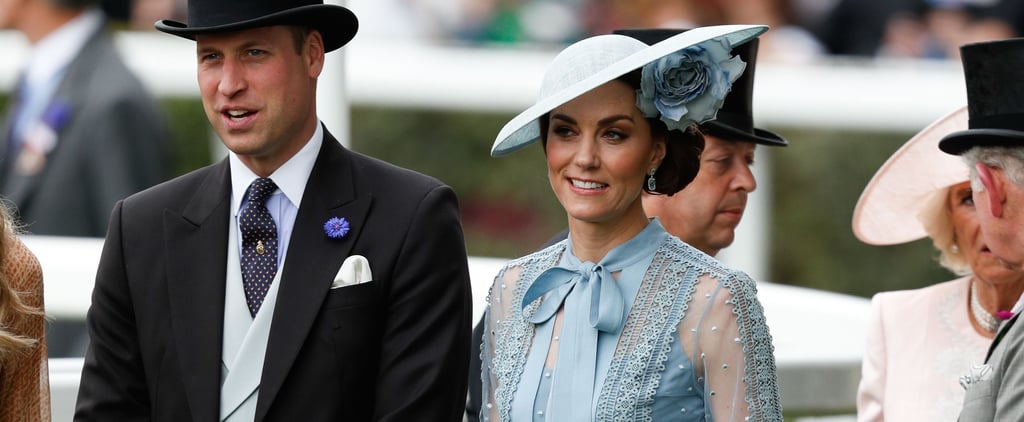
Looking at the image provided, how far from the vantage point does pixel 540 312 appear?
13.6 ft

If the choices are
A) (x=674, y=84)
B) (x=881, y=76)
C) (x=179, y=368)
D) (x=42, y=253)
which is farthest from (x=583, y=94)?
(x=881, y=76)

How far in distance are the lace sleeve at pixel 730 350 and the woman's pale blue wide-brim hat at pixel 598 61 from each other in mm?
517

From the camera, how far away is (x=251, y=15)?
14.4 feet

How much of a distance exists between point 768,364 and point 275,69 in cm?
141

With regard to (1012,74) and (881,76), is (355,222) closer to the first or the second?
(1012,74)

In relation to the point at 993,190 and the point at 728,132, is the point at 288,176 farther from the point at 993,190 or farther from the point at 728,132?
the point at 993,190

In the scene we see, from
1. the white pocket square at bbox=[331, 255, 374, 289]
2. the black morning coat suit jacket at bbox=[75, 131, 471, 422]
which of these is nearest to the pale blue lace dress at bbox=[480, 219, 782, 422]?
the black morning coat suit jacket at bbox=[75, 131, 471, 422]

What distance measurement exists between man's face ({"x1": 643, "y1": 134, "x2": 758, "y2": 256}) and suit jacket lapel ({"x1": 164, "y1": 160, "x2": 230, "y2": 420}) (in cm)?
141

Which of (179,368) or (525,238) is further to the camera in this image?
(525,238)

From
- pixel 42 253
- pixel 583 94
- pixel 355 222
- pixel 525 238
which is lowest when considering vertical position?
pixel 525 238

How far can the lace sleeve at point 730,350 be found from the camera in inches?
154

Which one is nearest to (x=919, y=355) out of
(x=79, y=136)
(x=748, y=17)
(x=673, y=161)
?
(x=673, y=161)

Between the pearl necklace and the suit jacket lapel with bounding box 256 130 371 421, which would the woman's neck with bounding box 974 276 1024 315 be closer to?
the pearl necklace

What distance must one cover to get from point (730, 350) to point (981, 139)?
83 cm
